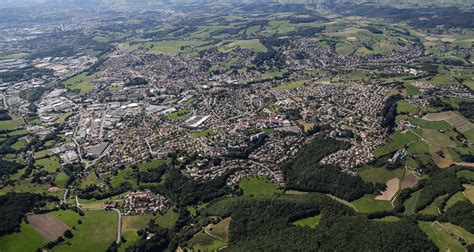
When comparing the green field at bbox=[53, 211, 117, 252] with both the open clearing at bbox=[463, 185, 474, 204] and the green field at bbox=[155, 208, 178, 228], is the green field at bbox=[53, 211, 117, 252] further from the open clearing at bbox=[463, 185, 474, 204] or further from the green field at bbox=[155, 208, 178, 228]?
the open clearing at bbox=[463, 185, 474, 204]

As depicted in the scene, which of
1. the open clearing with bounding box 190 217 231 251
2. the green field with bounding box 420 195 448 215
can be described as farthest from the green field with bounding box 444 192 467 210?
the open clearing with bounding box 190 217 231 251

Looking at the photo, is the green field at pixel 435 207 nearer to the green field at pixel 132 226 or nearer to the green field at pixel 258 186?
the green field at pixel 258 186

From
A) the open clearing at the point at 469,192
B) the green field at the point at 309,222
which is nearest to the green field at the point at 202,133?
the green field at the point at 309,222

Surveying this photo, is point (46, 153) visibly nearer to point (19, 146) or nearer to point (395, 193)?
point (19, 146)

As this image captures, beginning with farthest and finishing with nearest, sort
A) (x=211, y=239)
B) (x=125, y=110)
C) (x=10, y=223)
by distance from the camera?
(x=125, y=110) < (x=10, y=223) < (x=211, y=239)

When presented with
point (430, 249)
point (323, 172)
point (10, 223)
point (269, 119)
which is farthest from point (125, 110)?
point (430, 249)

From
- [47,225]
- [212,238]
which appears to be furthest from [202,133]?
[47,225]
